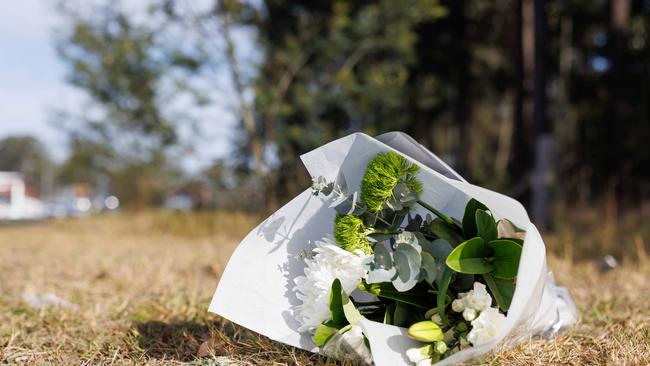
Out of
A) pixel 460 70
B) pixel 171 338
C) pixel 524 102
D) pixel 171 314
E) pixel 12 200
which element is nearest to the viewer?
pixel 171 338

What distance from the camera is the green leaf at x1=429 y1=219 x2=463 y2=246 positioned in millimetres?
1600

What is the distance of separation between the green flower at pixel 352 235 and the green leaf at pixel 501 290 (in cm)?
31

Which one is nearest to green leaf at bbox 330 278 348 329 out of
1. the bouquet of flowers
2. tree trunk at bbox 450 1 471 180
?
the bouquet of flowers

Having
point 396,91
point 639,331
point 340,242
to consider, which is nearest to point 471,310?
point 340,242

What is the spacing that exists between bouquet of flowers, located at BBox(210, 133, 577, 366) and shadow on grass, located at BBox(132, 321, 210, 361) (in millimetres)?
331

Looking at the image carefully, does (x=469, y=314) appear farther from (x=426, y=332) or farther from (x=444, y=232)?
(x=444, y=232)

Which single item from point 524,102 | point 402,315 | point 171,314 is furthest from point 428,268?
point 524,102

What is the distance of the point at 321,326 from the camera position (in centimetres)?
154

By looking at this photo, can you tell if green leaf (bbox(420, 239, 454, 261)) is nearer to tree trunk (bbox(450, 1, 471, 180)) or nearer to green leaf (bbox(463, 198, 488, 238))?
green leaf (bbox(463, 198, 488, 238))

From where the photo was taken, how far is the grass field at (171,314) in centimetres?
172

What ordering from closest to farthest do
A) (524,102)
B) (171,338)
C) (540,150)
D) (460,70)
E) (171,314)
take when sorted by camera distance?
1. (171,338)
2. (171,314)
3. (540,150)
4. (524,102)
5. (460,70)

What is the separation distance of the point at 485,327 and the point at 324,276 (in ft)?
1.35

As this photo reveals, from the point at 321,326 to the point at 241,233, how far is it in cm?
515

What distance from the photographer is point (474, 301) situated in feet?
4.85
